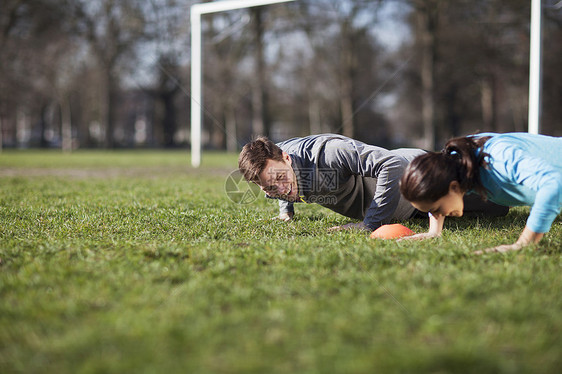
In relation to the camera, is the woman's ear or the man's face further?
the man's face

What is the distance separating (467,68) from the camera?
26.6m

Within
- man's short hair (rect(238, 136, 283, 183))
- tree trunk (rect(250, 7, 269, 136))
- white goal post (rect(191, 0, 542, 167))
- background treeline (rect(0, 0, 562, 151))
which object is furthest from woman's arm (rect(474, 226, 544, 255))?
tree trunk (rect(250, 7, 269, 136))

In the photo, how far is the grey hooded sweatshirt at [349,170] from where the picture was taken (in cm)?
416

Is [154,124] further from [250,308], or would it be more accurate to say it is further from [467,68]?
[250,308]

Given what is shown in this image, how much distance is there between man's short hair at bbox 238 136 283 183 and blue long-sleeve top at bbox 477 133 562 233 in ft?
5.55

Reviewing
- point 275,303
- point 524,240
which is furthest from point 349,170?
point 275,303

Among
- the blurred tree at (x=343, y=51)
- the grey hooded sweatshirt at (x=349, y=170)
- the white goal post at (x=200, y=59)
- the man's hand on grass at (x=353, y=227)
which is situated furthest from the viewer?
the blurred tree at (x=343, y=51)

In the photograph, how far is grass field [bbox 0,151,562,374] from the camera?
1.86m

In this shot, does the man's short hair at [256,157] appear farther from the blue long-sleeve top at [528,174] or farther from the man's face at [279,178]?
the blue long-sleeve top at [528,174]

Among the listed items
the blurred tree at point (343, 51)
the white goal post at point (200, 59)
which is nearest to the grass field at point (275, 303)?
the white goal post at point (200, 59)

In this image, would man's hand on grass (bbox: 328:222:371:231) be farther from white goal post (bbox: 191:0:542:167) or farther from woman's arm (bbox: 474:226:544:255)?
white goal post (bbox: 191:0:542:167)

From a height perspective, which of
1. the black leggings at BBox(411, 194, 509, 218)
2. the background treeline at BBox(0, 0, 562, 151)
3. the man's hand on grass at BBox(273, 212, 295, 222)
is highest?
the background treeline at BBox(0, 0, 562, 151)

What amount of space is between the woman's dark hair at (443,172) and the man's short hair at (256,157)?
1295mm

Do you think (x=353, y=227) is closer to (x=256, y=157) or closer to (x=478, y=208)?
(x=256, y=157)
